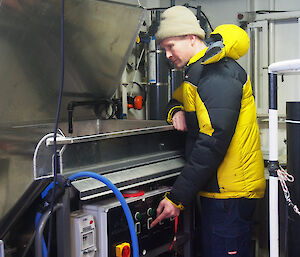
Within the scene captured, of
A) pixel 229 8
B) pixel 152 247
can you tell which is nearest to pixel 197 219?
pixel 152 247

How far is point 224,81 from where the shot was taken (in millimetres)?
1648

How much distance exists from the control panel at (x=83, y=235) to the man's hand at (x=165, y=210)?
12.8 inches

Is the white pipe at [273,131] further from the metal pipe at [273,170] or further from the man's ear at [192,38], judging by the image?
the man's ear at [192,38]

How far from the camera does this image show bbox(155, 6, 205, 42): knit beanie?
1.81m

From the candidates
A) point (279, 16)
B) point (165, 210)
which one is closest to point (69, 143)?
point (165, 210)

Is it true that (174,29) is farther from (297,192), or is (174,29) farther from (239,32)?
(297,192)

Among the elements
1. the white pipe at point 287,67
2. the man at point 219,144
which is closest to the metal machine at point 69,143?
the man at point 219,144

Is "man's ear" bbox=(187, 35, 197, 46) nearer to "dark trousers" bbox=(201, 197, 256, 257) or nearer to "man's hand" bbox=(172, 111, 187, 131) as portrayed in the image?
"man's hand" bbox=(172, 111, 187, 131)

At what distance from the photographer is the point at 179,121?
1.91 m

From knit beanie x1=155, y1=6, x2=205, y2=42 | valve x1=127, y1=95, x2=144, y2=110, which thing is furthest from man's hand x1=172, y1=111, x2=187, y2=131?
valve x1=127, y1=95, x2=144, y2=110

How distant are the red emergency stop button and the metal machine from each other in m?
0.02

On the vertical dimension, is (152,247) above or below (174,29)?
below

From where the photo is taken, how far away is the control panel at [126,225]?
1.41 meters

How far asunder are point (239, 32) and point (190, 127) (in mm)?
433
